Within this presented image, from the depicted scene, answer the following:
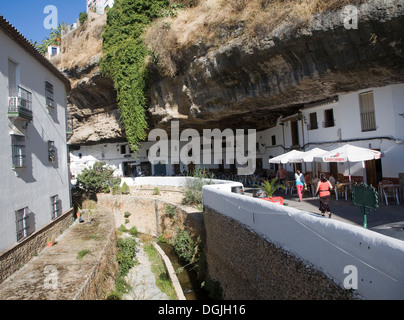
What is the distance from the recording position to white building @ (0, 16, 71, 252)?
8484 mm

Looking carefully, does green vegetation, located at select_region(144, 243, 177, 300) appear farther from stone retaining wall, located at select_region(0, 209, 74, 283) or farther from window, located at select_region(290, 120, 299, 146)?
window, located at select_region(290, 120, 299, 146)

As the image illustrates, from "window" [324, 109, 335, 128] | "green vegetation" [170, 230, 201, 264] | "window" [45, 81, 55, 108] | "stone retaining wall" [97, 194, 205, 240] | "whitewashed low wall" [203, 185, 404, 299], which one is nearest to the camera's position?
"whitewashed low wall" [203, 185, 404, 299]

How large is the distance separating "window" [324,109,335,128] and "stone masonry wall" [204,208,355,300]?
761 cm

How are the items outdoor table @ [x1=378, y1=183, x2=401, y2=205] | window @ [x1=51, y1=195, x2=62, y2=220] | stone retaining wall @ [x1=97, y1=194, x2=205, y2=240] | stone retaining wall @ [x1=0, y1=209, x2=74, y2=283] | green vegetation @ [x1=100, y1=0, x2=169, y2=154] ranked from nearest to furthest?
stone retaining wall @ [x1=0, y1=209, x2=74, y2=283] → outdoor table @ [x1=378, y1=183, x2=401, y2=205] → window @ [x1=51, y1=195, x2=62, y2=220] → stone retaining wall @ [x1=97, y1=194, x2=205, y2=240] → green vegetation @ [x1=100, y1=0, x2=169, y2=154]

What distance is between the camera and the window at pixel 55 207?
1242cm

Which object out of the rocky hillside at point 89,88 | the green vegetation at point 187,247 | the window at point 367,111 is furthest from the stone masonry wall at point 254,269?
the rocky hillside at point 89,88

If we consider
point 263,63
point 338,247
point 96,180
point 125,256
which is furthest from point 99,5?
point 338,247

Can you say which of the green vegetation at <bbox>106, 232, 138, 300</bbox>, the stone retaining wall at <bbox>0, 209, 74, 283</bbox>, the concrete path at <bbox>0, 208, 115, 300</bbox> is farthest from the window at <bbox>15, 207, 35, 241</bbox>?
the green vegetation at <bbox>106, 232, 138, 300</bbox>

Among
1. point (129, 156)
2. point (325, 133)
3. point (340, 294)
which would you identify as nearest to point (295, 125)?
point (325, 133)

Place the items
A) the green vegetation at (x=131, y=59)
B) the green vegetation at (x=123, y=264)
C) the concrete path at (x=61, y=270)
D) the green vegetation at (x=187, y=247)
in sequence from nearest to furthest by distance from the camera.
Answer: the concrete path at (x=61, y=270) → the green vegetation at (x=123, y=264) → the green vegetation at (x=187, y=247) → the green vegetation at (x=131, y=59)

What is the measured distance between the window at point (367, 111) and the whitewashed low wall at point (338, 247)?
756 centimetres

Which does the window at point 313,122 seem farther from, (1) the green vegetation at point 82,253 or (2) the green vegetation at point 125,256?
(1) the green vegetation at point 82,253

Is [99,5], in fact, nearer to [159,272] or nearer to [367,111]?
[159,272]
